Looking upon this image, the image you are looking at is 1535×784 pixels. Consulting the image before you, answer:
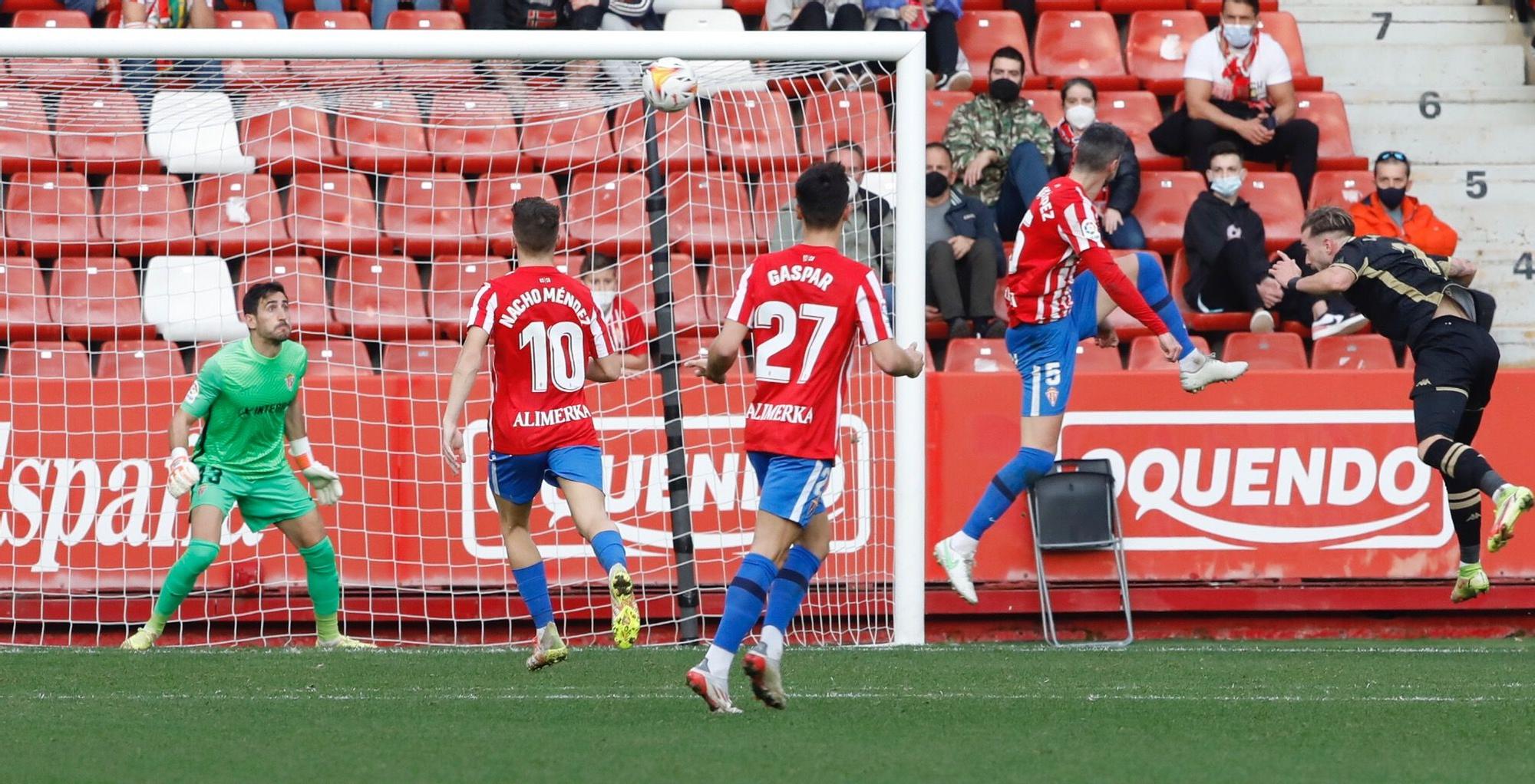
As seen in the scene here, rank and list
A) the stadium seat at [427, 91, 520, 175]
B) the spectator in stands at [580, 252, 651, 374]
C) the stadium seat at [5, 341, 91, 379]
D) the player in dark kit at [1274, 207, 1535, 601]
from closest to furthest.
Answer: the player in dark kit at [1274, 207, 1535, 601] → the spectator in stands at [580, 252, 651, 374] → the stadium seat at [5, 341, 91, 379] → the stadium seat at [427, 91, 520, 175]

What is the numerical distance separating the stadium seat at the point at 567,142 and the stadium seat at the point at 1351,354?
429 centimetres

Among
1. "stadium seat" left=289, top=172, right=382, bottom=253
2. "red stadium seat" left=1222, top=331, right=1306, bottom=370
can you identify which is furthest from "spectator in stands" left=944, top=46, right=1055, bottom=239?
"stadium seat" left=289, top=172, right=382, bottom=253

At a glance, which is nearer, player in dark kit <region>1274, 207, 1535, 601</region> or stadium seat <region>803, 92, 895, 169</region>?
player in dark kit <region>1274, 207, 1535, 601</region>

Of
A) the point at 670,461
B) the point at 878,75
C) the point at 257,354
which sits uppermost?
the point at 878,75

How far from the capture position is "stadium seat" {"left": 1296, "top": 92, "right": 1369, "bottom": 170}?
41.5 feet

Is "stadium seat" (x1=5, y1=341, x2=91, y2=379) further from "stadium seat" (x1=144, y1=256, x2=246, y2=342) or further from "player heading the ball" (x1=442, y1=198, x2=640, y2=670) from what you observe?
"player heading the ball" (x1=442, y1=198, x2=640, y2=670)

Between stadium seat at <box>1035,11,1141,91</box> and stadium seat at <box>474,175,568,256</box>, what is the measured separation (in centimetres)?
413

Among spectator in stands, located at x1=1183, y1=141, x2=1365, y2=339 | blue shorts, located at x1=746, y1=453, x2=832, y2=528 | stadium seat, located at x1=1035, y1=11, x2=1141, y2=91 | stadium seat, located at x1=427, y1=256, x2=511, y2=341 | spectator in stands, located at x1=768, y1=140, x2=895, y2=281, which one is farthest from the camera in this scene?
stadium seat, located at x1=1035, y1=11, x2=1141, y2=91

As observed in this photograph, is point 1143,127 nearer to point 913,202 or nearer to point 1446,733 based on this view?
point 913,202

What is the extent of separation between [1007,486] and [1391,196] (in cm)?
436

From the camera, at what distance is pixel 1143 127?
12742 mm

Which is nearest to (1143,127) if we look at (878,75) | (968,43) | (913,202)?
(968,43)

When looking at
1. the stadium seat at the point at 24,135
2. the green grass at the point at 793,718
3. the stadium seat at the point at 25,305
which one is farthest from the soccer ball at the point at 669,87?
the stadium seat at the point at 25,305

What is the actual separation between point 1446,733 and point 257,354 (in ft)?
19.6
